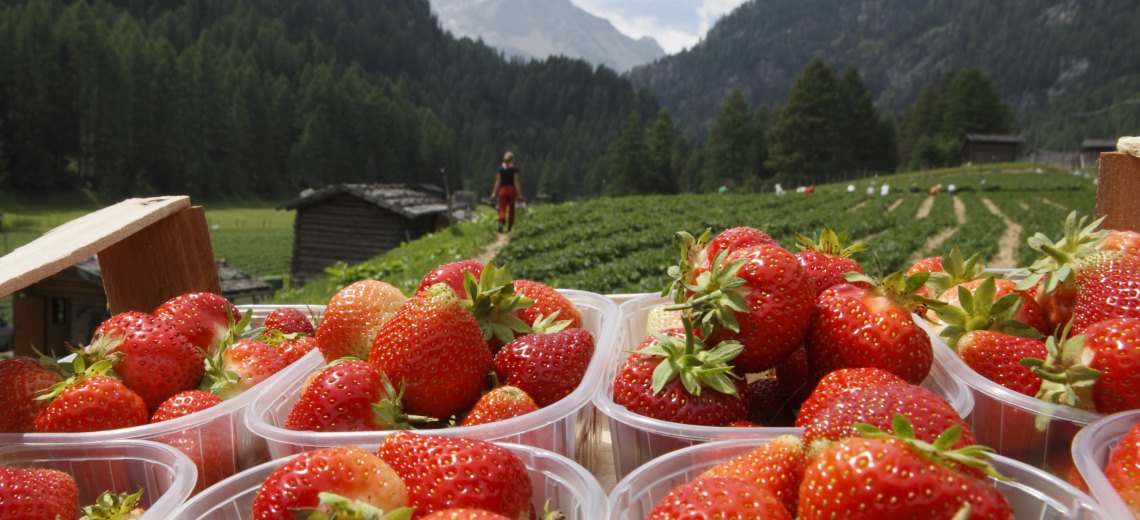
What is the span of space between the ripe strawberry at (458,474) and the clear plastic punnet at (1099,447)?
30.6 inches

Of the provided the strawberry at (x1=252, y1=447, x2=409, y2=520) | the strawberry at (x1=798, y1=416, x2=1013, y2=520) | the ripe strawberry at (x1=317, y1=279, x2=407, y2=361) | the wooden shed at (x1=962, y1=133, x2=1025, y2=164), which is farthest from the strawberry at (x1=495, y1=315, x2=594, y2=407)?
the wooden shed at (x1=962, y1=133, x2=1025, y2=164)

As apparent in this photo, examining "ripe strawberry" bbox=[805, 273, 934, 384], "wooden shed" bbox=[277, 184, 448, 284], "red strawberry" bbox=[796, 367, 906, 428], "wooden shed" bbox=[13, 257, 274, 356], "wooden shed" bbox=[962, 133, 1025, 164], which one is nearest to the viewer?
"red strawberry" bbox=[796, 367, 906, 428]

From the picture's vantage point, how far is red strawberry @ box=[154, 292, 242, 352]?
174 centimetres

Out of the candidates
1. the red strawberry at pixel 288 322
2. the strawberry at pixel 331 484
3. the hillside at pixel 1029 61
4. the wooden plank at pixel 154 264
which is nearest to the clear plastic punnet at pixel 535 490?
the strawberry at pixel 331 484

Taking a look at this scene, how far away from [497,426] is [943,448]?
0.68 m

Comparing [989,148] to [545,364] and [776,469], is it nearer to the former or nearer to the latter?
[545,364]

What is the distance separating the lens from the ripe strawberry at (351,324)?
163 centimetres

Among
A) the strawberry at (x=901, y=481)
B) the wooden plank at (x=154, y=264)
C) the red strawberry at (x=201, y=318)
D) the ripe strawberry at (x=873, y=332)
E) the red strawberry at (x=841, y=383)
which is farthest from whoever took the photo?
the wooden plank at (x=154, y=264)

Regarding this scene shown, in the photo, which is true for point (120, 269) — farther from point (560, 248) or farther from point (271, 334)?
point (560, 248)

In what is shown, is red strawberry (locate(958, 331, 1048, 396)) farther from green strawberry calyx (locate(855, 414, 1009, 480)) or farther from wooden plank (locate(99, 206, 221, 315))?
wooden plank (locate(99, 206, 221, 315))

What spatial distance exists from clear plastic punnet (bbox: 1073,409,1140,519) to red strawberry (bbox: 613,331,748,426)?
19.7 inches

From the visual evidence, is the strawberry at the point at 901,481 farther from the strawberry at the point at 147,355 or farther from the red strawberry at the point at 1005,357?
the strawberry at the point at 147,355

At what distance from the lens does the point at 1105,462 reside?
3.62 ft

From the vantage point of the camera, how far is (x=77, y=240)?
1.70 m
